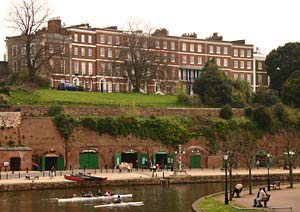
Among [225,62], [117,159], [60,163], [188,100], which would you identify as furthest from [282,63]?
[60,163]

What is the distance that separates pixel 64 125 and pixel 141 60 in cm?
3132

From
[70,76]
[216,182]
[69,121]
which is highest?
[70,76]

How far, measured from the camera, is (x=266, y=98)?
95188 mm

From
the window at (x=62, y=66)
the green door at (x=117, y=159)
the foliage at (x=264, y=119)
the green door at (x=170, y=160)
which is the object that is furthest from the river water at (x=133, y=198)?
the window at (x=62, y=66)

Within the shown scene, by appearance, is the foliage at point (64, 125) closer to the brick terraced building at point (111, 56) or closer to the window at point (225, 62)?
the brick terraced building at point (111, 56)

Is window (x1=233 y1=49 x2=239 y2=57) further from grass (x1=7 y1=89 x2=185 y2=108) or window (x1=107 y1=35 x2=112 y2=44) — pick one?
grass (x1=7 y1=89 x2=185 y2=108)

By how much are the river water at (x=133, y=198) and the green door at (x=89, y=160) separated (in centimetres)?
1570

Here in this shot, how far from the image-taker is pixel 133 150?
76750 millimetres

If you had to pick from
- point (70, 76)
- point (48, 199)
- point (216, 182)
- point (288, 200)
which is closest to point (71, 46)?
point (70, 76)

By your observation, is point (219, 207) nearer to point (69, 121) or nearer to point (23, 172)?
point (23, 172)

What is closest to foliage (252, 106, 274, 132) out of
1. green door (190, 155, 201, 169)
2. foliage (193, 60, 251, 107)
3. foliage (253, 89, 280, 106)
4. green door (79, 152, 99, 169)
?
foliage (193, 60, 251, 107)

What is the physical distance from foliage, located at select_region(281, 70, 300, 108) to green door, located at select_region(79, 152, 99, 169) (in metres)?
32.1

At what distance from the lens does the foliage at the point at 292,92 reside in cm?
9294

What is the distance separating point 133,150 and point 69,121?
8.12 m
